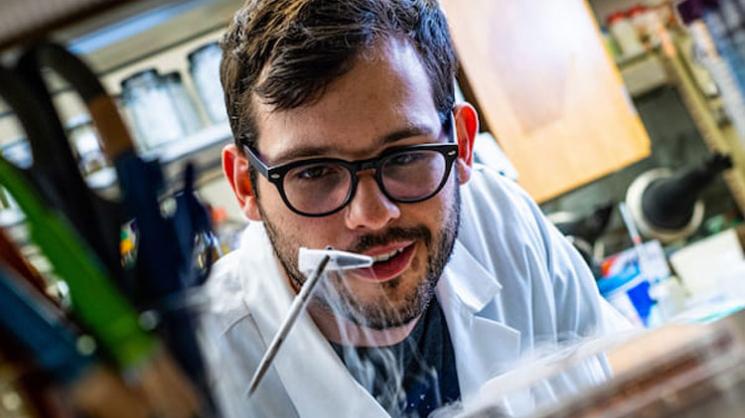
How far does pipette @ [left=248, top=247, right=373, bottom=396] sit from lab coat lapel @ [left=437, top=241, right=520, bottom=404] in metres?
0.08

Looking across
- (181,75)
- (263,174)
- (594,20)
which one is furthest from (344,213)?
(594,20)

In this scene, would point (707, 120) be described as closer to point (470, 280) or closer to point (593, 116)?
point (593, 116)

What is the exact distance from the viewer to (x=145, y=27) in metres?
0.58

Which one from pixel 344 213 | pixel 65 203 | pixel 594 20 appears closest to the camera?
pixel 65 203

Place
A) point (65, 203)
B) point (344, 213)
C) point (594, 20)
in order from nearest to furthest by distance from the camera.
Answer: point (65, 203) → point (344, 213) → point (594, 20)

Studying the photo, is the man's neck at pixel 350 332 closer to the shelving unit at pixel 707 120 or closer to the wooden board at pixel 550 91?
the wooden board at pixel 550 91

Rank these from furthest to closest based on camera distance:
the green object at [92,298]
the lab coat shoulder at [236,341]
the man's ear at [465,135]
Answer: the man's ear at [465,135] → the lab coat shoulder at [236,341] → the green object at [92,298]

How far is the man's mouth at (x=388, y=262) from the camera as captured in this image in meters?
0.56

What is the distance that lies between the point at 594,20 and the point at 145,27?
406mm

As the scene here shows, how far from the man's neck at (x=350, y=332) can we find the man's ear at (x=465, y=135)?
0.43 ft

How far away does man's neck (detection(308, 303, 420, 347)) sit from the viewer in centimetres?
56

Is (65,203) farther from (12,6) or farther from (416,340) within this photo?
(416,340)

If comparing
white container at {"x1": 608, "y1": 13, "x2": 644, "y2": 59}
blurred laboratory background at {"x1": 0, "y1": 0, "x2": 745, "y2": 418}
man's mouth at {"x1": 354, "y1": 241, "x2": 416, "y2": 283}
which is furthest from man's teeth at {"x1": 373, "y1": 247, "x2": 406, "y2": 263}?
white container at {"x1": 608, "y1": 13, "x2": 644, "y2": 59}

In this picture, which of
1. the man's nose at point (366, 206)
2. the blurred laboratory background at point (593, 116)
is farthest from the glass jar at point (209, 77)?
the man's nose at point (366, 206)
